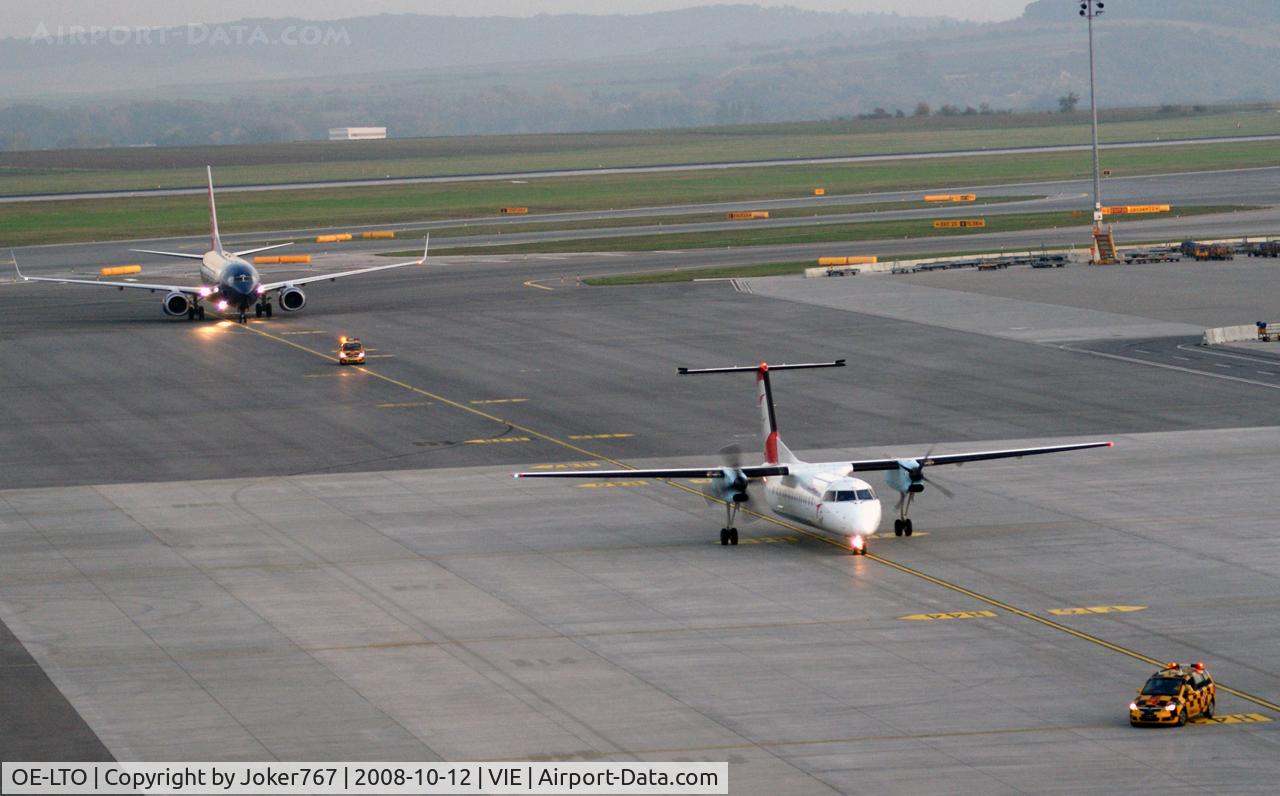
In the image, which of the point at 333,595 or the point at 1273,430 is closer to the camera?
the point at 333,595

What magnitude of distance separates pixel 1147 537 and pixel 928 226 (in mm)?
106786

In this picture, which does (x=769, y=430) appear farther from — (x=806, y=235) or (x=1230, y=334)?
(x=806, y=235)

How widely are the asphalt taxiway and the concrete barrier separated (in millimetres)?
→ 2106

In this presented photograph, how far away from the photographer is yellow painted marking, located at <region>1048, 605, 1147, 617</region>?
4478 centimetres

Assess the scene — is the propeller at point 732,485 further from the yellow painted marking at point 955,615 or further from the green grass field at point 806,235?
the green grass field at point 806,235

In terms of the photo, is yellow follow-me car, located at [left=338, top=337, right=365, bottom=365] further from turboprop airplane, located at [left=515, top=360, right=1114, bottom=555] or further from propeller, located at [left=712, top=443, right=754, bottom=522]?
propeller, located at [left=712, top=443, right=754, bottom=522]

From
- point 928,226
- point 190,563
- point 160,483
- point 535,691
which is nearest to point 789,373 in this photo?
point 160,483

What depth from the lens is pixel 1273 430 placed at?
68312 millimetres

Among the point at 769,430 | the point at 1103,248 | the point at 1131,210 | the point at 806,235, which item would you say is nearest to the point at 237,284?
the point at 1103,248

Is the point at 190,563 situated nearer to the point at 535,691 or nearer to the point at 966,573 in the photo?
the point at 535,691

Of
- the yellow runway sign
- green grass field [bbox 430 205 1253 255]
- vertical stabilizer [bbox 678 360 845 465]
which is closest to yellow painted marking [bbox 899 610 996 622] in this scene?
vertical stabilizer [bbox 678 360 845 465]

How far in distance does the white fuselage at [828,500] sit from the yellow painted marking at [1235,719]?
15334mm

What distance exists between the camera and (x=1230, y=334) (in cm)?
9012

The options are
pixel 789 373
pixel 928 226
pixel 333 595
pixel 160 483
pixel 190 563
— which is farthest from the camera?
pixel 928 226
